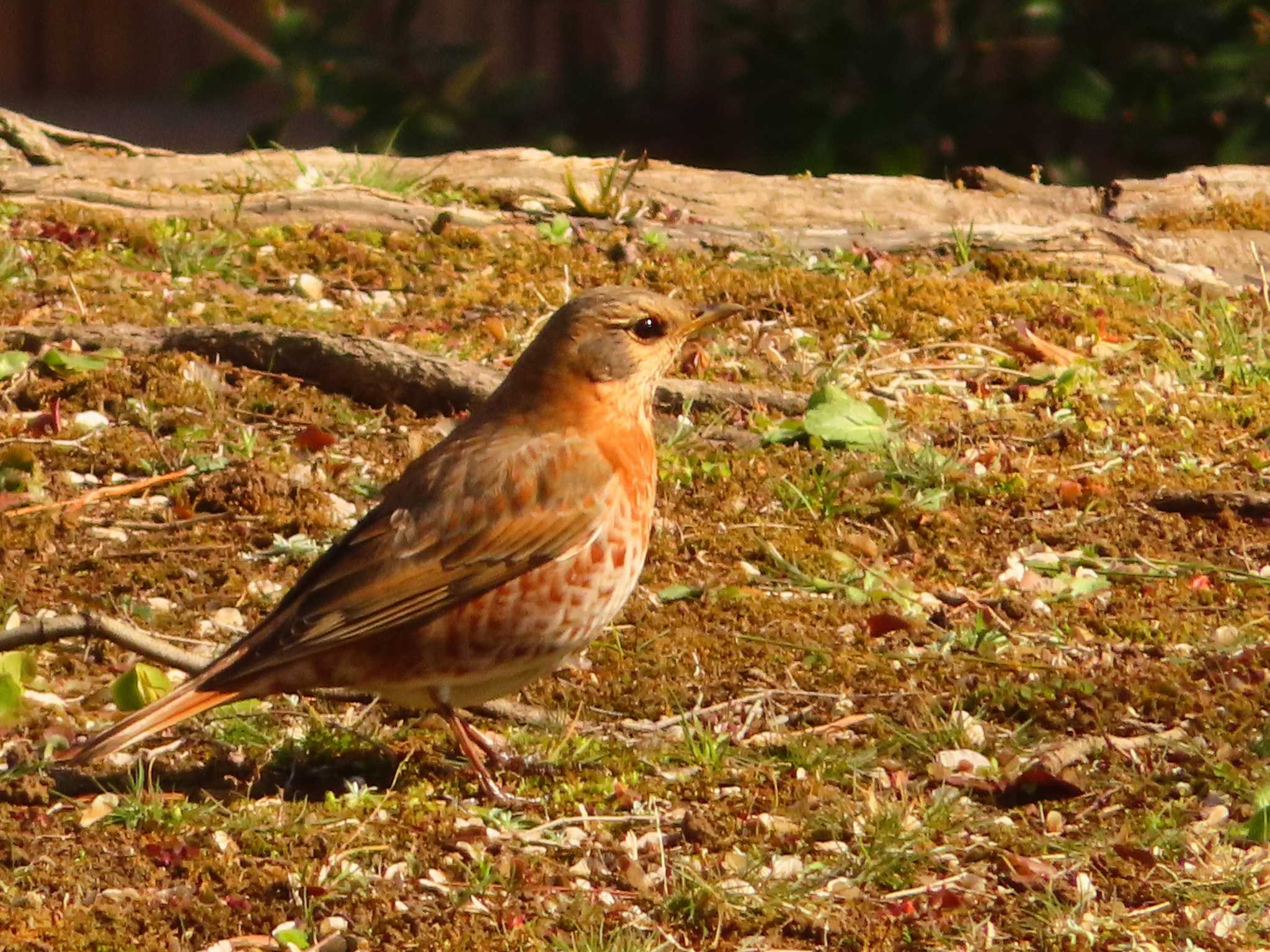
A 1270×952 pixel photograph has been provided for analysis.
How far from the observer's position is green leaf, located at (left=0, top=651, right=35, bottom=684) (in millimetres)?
4078

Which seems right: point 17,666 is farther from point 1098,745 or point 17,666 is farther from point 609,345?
point 1098,745

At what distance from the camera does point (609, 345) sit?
14.4 ft

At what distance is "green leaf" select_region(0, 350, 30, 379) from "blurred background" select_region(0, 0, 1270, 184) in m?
2.46

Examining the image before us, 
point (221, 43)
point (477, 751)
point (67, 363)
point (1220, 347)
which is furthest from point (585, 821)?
point (221, 43)

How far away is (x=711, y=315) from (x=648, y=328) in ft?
0.66

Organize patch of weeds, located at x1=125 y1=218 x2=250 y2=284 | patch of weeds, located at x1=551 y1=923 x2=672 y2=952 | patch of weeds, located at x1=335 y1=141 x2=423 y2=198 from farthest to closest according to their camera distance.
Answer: patch of weeds, located at x1=335 y1=141 x2=423 y2=198, patch of weeds, located at x1=125 y1=218 x2=250 y2=284, patch of weeds, located at x1=551 y1=923 x2=672 y2=952

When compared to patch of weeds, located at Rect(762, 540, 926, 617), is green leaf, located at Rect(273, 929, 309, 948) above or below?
below

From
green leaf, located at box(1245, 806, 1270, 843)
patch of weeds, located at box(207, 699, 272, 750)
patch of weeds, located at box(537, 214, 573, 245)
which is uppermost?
patch of weeds, located at box(537, 214, 573, 245)

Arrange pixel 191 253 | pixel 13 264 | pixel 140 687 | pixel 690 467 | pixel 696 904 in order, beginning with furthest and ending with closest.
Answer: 1. pixel 191 253
2. pixel 13 264
3. pixel 690 467
4. pixel 140 687
5. pixel 696 904

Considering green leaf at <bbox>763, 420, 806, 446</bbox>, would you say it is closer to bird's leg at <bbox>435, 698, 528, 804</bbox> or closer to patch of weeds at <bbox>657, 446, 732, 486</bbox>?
patch of weeds at <bbox>657, 446, 732, 486</bbox>

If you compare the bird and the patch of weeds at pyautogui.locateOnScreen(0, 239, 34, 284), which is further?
the patch of weeds at pyautogui.locateOnScreen(0, 239, 34, 284)

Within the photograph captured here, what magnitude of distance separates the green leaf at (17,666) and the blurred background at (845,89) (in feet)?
13.3

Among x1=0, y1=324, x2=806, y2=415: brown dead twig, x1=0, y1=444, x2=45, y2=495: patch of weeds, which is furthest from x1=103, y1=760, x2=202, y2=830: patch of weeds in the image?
x1=0, y1=324, x2=806, y2=415: brown dead twig

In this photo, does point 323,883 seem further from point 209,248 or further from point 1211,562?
point 209,248
